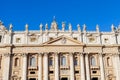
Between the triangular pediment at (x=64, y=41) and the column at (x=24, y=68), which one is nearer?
the column at (x=24, y=68)

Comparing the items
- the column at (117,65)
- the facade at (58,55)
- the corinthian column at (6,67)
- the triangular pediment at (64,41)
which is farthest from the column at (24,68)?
the column at (117,65)

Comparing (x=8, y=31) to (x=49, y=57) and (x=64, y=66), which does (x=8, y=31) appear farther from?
(x=64, y=66)

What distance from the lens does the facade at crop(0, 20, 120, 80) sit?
4441cm

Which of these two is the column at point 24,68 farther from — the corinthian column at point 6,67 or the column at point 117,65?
the column at point 117,65

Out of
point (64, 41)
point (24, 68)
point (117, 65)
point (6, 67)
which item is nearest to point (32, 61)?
point (24, 68)

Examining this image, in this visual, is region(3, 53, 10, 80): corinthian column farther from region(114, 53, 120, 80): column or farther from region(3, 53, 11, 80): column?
region(114, 53, 120, 80): column

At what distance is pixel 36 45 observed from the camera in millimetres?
45656

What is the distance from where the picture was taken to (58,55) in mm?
45438

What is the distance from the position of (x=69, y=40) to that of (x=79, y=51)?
262 cm

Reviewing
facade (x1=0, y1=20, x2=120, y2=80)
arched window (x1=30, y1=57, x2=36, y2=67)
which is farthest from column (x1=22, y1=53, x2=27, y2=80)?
arched window (x1=30, y1=57, x2=36, y2=67)

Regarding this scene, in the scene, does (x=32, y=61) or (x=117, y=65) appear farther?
(x=32, y=61)

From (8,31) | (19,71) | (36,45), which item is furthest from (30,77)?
(8,31)

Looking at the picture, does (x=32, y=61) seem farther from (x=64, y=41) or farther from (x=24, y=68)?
(x=64, y=41)

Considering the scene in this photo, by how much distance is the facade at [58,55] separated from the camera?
1748 inches
